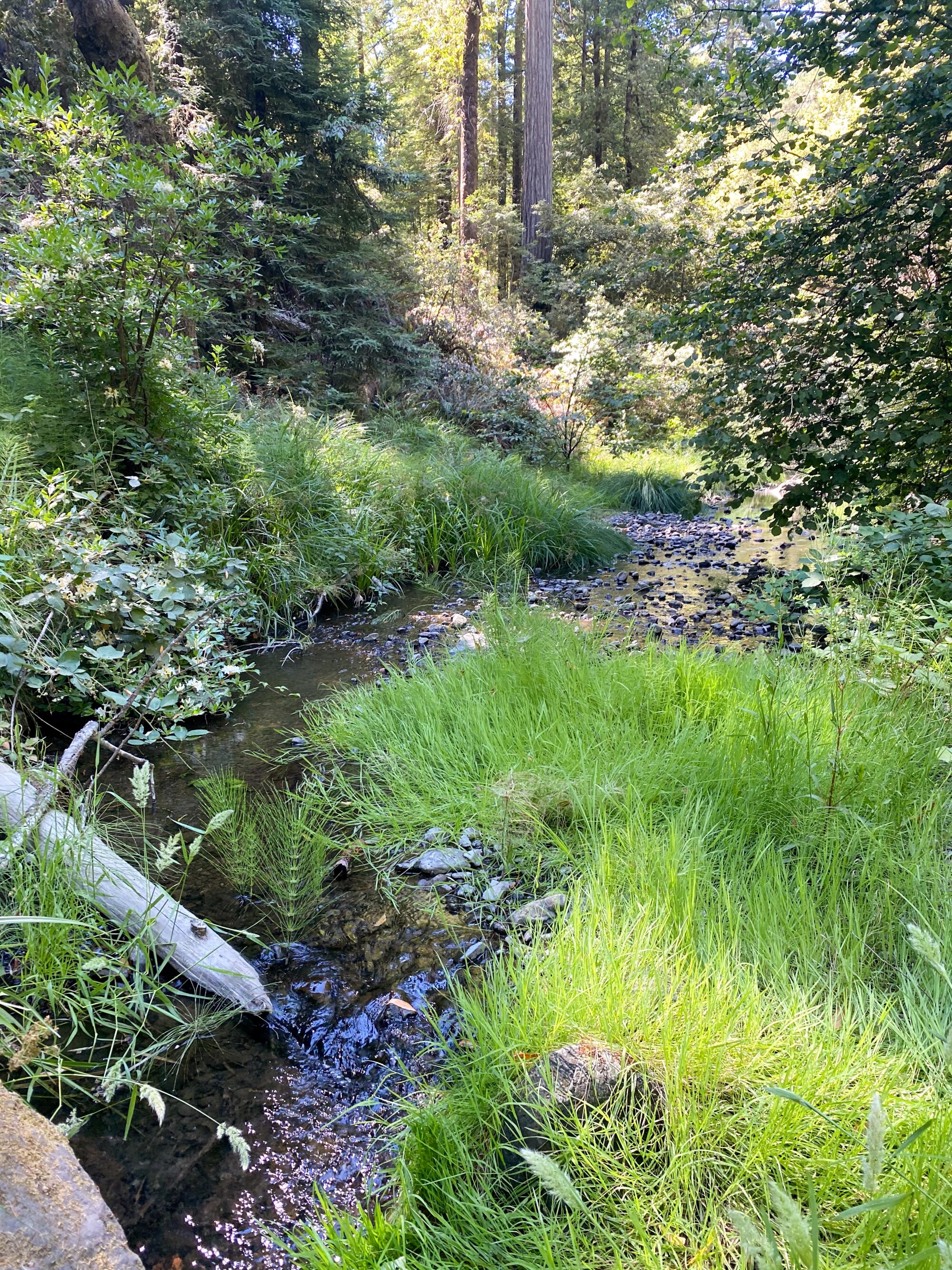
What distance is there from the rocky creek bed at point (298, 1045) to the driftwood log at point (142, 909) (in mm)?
119

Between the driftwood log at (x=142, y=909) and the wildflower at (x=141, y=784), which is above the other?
the wildflower at (x=141, y=784)

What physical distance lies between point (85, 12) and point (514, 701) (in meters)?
8.91

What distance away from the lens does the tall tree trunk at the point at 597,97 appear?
22.1m

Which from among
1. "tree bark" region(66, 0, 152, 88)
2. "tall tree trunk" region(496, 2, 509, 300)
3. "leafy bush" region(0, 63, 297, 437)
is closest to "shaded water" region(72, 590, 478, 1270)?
"leafy bush" region(0, 63, 297, 437)

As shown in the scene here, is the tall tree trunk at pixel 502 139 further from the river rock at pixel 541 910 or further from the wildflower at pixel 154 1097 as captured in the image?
the wildflower at pixel 154 1097

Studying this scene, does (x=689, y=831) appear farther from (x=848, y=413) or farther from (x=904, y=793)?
(x=848, y=413)

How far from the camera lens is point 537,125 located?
15578 millimetres

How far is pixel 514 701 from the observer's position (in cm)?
340

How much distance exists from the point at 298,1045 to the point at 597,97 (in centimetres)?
2771

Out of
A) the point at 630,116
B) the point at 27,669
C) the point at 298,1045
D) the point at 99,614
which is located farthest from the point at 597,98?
the point at 298,1045

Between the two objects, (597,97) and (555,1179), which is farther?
(597,97)

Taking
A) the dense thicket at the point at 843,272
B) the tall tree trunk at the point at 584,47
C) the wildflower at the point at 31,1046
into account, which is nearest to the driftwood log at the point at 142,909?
the wildflower at the point at 31,1046

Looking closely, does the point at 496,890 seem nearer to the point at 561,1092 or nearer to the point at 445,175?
the point at 561,1092

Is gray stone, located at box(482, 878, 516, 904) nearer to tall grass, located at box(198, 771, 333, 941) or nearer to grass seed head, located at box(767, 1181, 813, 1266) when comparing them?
tall grass, located at box(198, 771, 333, 941)
